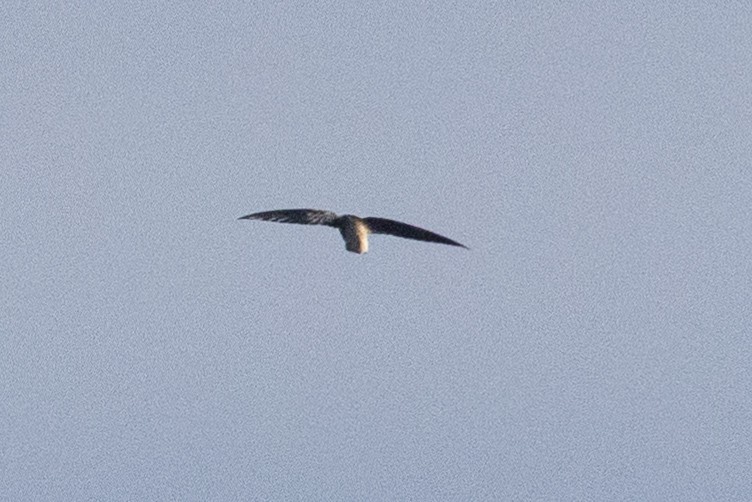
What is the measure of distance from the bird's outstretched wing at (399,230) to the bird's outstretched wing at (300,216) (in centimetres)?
129

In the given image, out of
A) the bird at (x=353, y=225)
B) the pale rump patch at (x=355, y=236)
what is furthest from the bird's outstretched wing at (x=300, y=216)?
the pale rump patch at (x=355, y=236)

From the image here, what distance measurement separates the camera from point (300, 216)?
3784 cm

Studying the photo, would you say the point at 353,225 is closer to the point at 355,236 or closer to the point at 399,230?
the point at 355,236

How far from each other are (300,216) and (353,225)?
6.56ft

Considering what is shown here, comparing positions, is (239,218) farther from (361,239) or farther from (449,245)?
(449,245)

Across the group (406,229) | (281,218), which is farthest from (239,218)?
(406,229)

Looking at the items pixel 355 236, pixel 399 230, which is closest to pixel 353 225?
pixel 355 236

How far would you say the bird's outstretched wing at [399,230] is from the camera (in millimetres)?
36588

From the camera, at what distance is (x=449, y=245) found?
118 feet

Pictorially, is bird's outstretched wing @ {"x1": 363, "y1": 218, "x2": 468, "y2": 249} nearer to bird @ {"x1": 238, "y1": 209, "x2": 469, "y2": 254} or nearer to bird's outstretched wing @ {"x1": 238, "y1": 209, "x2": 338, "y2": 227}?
bird @ {"x1": 238, "y1": 209, "x2": 469, "y2": 254}

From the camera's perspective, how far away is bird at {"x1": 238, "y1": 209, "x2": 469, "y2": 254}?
36.4 m

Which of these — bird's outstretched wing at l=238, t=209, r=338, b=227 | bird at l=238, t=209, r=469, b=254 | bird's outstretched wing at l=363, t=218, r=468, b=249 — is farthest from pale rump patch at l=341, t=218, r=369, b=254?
bird's outstretched wing at l=238, t=209, r=338, b=227

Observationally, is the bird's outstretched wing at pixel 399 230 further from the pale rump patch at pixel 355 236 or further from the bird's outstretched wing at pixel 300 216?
the bird's outstretched wing at pixel 300 216

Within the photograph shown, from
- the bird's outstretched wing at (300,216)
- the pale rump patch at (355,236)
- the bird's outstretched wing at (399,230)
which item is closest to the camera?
the pale rump patch at (355,236)
